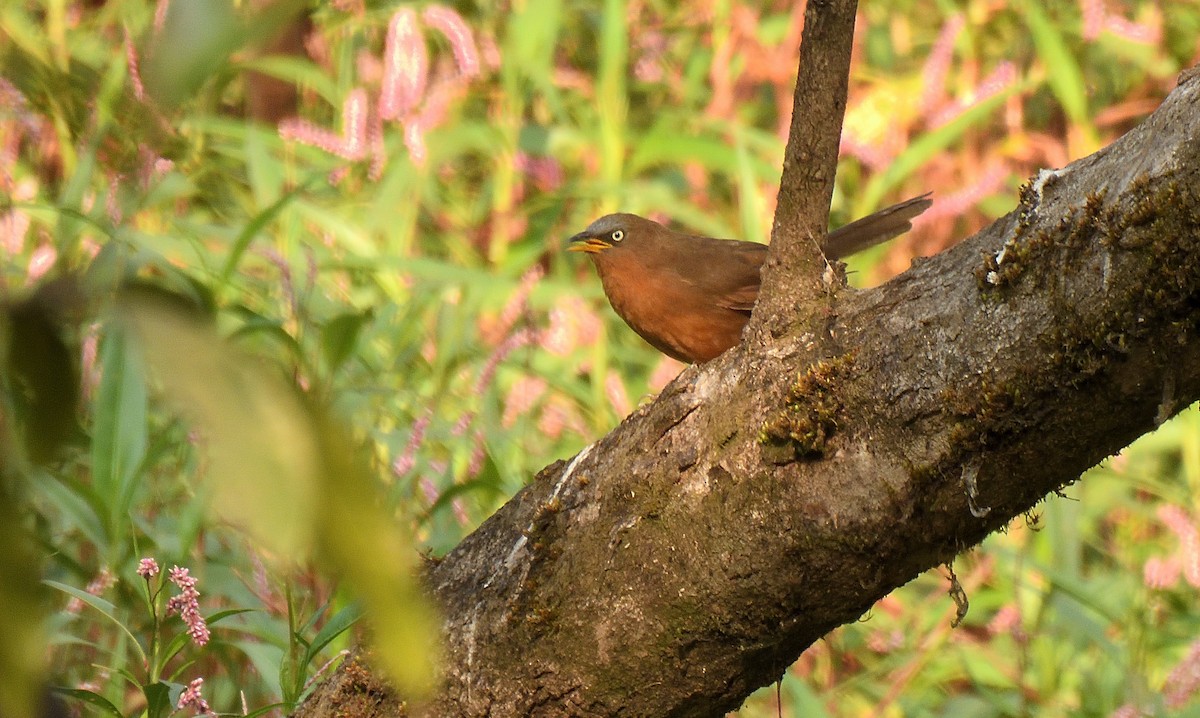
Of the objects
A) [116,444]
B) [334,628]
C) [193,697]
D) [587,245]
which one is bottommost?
[193,697]

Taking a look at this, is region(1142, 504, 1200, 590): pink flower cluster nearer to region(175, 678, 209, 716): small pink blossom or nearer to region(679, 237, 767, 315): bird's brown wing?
region(679, 237, 767, 315): bird's brown wing

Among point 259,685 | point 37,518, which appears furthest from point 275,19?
point 259,685

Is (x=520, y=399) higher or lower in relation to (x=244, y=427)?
higher

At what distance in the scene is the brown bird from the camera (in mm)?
3273

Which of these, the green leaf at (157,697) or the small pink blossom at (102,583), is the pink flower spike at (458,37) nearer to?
the small pink blossom at (102,583)

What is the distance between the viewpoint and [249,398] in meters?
0.57

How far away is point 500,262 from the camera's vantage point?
5332mm

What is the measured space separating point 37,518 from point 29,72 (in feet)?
8.36

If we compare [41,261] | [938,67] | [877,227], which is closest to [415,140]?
[41,261]

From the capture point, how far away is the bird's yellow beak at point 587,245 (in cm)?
382

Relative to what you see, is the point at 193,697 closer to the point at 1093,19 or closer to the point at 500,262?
the point at 500,262

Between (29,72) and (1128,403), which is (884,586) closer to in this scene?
(1128,403)

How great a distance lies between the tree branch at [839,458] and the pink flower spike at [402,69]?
2.50 meters

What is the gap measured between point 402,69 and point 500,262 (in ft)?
3.66
